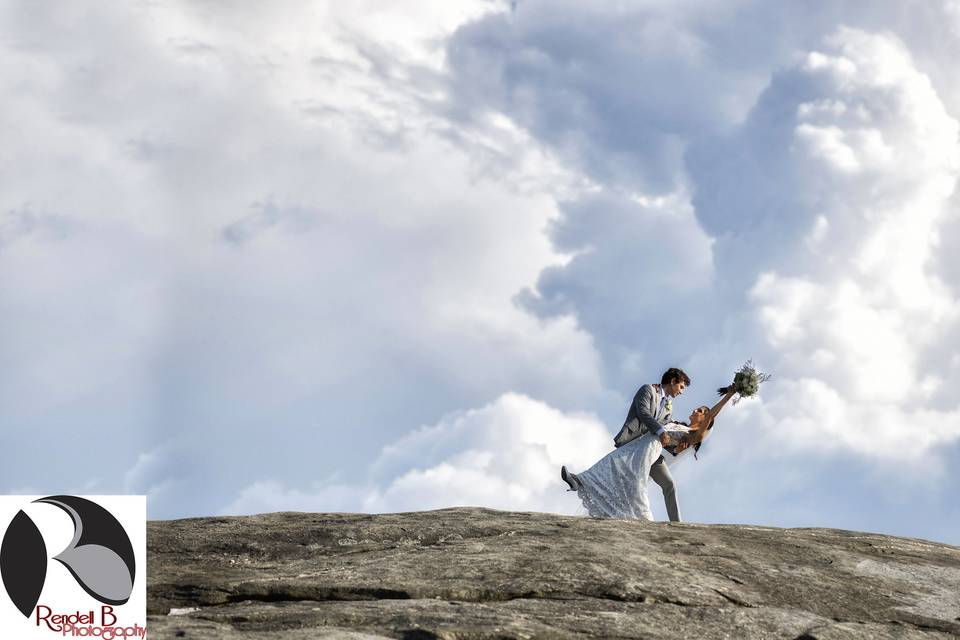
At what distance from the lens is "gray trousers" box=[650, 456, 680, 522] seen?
1856cm

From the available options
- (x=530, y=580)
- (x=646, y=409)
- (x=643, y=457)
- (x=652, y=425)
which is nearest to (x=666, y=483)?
(x=643, y=457)

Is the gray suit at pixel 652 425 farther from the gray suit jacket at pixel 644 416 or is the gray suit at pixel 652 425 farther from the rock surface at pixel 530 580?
the rock surface at pixel 530 580

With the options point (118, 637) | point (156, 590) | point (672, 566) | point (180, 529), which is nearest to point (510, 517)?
point (672, 566)

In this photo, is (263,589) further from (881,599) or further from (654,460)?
(654,460)

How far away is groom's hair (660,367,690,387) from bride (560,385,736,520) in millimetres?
771

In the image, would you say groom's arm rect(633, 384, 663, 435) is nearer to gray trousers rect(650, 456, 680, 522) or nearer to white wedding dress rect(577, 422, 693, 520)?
white wedding dress rect(577, 422, 693, 520)

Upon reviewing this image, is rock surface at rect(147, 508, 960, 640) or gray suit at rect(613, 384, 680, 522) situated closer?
rock surface at rect(147, 508, 960, 640)

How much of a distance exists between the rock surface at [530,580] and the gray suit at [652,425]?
2464 mm

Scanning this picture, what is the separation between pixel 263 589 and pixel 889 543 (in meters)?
9.48

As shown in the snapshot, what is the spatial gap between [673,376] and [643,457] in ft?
4.89

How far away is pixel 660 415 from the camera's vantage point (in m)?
18.7

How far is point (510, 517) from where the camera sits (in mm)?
15945

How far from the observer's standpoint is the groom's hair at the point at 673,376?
18688 millimetres

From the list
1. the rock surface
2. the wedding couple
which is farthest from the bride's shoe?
the rock surface
